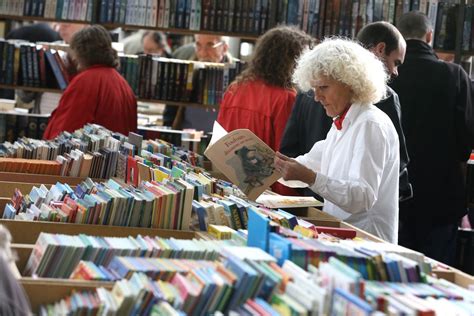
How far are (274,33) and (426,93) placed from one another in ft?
3.02

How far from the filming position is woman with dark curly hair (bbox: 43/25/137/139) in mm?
6895

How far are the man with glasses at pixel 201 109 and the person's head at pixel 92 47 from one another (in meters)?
1.37

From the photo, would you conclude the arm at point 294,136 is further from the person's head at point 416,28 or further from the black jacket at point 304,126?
the person's head at point 416,28

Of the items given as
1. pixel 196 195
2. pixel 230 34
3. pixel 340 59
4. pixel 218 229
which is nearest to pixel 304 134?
pixel 340 59

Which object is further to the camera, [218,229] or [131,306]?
[218,229]

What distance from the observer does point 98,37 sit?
23.1 feet

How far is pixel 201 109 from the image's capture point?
27.2ft

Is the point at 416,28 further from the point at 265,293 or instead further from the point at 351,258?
the point at 265,293

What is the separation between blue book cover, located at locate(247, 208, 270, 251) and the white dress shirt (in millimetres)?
1099

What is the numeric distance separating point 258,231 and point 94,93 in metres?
4.21

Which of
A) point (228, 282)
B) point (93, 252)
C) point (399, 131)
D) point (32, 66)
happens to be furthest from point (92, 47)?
point (228, 282)

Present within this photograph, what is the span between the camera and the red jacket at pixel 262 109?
5797 mm

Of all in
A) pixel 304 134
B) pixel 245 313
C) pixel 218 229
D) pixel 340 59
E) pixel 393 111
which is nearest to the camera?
pixel 245 313

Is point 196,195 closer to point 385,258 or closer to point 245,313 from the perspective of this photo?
point 385,258
